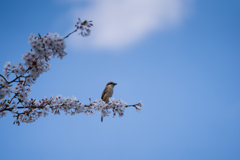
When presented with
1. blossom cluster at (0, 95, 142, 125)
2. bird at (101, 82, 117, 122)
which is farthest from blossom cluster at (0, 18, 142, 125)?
bird at (101, 82, 117, 122)

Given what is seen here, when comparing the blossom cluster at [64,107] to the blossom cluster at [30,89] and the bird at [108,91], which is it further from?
the bird at [108,91]

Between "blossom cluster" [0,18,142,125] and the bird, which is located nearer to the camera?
"blossom cluster" [0,18,142,125]

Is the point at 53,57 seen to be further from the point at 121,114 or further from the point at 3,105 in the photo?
the point at 121,114

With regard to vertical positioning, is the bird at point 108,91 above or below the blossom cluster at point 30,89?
above

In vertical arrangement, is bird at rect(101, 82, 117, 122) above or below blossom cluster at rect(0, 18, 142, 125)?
above

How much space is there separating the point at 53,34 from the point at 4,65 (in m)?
1.65

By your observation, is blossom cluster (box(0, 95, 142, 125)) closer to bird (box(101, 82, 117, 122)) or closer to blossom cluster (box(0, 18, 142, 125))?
blossom cluster (box(0, 18, 142, 125))

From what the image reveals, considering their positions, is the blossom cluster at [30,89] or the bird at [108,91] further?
the bird at [108,91]

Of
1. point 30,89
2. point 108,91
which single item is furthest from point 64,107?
point 108,91

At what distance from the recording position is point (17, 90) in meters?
4.79

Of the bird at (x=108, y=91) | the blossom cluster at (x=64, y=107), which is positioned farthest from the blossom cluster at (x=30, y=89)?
the bird at (x=108, y=91)

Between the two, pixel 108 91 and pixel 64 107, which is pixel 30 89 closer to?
pixel 64 107

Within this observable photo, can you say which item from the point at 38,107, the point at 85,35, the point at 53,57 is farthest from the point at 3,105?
the point at 85,35

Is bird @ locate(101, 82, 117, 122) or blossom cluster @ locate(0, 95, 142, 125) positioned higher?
bird @ locate(101, 82, 117, 122)
